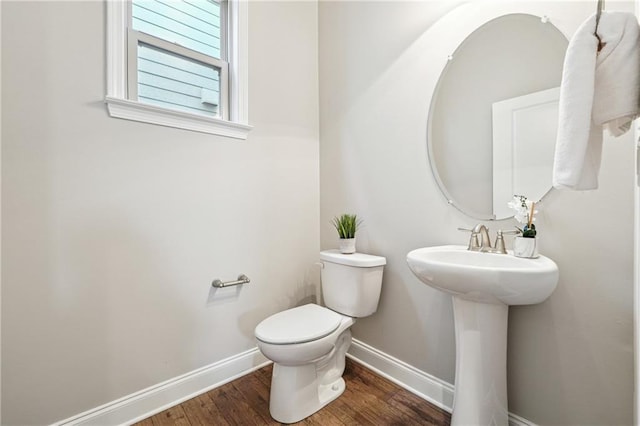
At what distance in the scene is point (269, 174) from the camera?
180 centimetres

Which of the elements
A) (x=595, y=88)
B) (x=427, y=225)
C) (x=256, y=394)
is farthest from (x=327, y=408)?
(x=595, y=88)

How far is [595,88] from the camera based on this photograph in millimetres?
629

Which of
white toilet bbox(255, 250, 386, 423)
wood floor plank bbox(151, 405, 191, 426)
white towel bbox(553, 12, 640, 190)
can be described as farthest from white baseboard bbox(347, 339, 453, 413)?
white towel bbox(553, 12, 640, 190)

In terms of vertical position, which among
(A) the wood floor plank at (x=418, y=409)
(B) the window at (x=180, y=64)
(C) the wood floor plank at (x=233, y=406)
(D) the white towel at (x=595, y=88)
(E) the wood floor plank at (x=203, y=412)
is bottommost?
(E) the wood floor plank at (x=203, y=412)

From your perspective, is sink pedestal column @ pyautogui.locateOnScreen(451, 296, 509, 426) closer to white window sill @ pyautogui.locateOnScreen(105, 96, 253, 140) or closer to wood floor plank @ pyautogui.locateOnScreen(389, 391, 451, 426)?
wood floor plank @ pyautogui.locateOnScreen(389, 391, 451, 426)

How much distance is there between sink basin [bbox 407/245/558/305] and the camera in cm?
87

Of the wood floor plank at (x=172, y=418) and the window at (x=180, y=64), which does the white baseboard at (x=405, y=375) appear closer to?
the wood floor plank at (x=172, y=418)

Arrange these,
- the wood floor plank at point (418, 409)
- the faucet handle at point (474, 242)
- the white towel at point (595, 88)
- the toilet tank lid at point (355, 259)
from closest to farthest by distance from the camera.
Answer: the white towel at point (595, 88) < the faucet handle at point (474, 242) < the wood floor plank at point (418, 409) < the toilet tank lid at point (355, 259)

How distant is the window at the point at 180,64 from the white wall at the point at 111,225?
6cm

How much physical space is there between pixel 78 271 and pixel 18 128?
600mm

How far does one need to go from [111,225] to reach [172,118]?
0.59m

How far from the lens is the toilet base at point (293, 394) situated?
4.27ft

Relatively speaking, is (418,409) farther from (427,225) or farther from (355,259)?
(427,225)

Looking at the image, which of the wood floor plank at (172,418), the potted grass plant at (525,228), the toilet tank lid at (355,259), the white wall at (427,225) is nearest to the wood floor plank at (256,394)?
the wood floor plank at (172,418)
